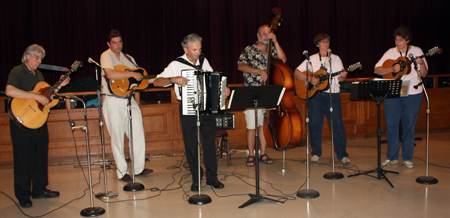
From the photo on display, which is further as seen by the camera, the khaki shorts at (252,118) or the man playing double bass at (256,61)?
the khaki shorts at (252,118)

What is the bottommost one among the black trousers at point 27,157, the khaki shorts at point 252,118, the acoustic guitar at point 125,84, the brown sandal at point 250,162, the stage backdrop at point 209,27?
the brown sandal at point 250,162

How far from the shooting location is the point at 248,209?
3580mm

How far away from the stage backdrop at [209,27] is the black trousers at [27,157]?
3.51m

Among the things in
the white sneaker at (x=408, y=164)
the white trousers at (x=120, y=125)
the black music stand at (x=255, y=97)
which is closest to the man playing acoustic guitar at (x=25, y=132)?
the white trousers at (x=120, y=125)

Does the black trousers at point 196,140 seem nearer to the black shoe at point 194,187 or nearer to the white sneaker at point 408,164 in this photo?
the black shoe at point 194,187

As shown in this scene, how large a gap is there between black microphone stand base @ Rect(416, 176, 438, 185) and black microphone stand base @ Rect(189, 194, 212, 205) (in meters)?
2.42

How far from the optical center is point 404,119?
4953mm

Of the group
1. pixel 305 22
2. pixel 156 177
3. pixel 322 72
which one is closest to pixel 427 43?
pixel 305 22

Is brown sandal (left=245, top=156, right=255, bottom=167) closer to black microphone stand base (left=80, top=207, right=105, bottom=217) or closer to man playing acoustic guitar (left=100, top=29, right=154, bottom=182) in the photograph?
man playing acoustic guitar (left=100, top=29, right=154, bottom=182)

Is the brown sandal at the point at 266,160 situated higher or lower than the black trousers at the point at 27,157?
lower

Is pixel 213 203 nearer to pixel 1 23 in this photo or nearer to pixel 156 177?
pixel 156 177

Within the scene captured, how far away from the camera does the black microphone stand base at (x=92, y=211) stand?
3.54 metres

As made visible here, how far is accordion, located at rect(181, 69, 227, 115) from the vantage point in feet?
12.1

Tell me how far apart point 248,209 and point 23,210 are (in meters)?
2.26
